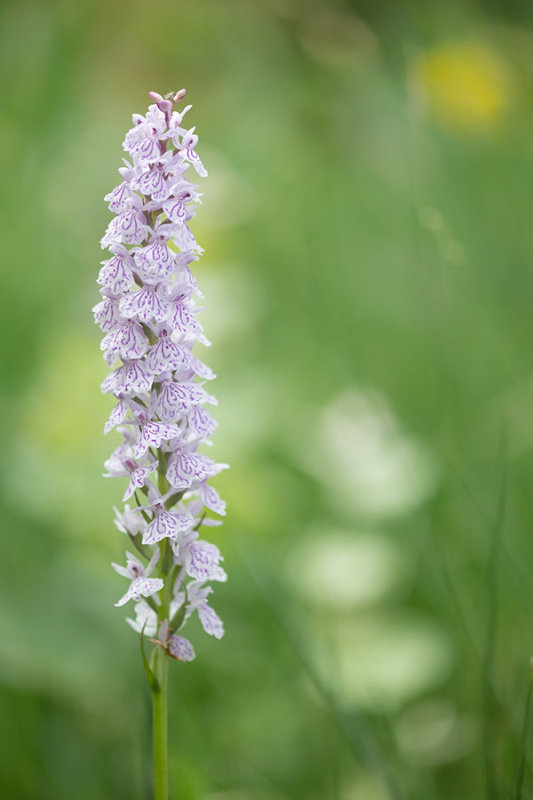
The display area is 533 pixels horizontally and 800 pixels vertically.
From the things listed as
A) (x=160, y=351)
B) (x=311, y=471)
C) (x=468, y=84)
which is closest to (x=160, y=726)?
(x=160, y=351)

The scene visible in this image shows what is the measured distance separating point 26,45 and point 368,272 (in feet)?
7.33

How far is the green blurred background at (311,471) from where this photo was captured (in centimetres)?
200

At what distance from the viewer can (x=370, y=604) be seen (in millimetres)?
2449

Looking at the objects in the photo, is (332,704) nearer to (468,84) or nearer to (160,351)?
(160,351)

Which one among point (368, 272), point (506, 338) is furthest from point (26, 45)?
point (506, 338)

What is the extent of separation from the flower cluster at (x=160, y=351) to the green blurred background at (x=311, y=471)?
0.50m

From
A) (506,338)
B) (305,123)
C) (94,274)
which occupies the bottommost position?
(506,338)

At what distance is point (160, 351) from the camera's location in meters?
1.05

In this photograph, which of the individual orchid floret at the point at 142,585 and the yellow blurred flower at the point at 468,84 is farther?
the yellow blurred flower at the point at 468,84

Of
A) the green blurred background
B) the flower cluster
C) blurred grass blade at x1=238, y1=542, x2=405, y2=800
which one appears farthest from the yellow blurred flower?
the flower cluster

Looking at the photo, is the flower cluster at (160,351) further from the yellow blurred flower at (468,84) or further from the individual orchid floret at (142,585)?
the yellow blurred flower at (468,84)

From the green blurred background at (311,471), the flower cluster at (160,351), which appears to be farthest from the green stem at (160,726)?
the green blurred background at (311,471)

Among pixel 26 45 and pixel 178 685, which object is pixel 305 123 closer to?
pixel 26 45

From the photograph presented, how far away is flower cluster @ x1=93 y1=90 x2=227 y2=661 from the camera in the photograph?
1038 mm
